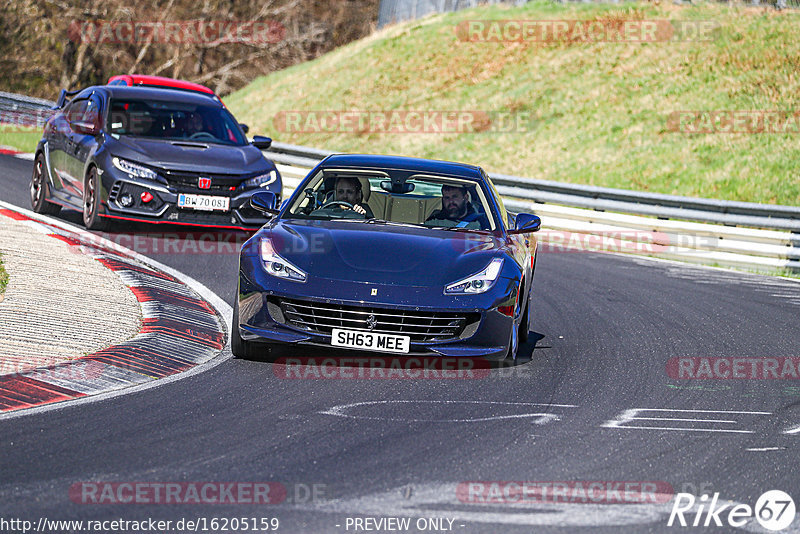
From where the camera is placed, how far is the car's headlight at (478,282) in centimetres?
803

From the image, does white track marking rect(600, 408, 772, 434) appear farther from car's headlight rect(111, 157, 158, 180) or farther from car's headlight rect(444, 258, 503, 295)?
car's headlight rect(111, 157, 158, 180)

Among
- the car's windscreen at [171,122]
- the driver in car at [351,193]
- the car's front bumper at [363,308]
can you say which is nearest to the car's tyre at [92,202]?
the car's windscreen at [171,122]

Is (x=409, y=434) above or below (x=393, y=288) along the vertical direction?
below

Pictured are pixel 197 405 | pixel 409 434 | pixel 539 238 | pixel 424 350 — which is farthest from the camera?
pixel 539 238

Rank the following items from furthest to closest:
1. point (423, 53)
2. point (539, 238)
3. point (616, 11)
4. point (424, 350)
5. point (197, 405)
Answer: point (423, 53), point (616, 11), point (539, 238), point (424, 350), point (197, 405)

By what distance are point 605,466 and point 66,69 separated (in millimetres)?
47966

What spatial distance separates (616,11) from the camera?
37.5 meters

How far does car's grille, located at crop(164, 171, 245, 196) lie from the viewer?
1333 cm

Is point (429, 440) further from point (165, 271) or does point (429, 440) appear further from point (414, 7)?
point (414, 7)

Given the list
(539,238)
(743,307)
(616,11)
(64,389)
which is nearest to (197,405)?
(64,389)

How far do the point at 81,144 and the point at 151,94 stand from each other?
4.19 feet

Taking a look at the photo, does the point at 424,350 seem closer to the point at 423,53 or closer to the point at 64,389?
the point at 64,389

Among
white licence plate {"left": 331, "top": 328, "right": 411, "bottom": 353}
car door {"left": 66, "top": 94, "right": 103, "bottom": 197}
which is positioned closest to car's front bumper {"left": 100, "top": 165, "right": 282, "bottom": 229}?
car door {"left": 66, "top": 94, "right": 103, "bottom": 197}

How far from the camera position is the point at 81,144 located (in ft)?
46.0
